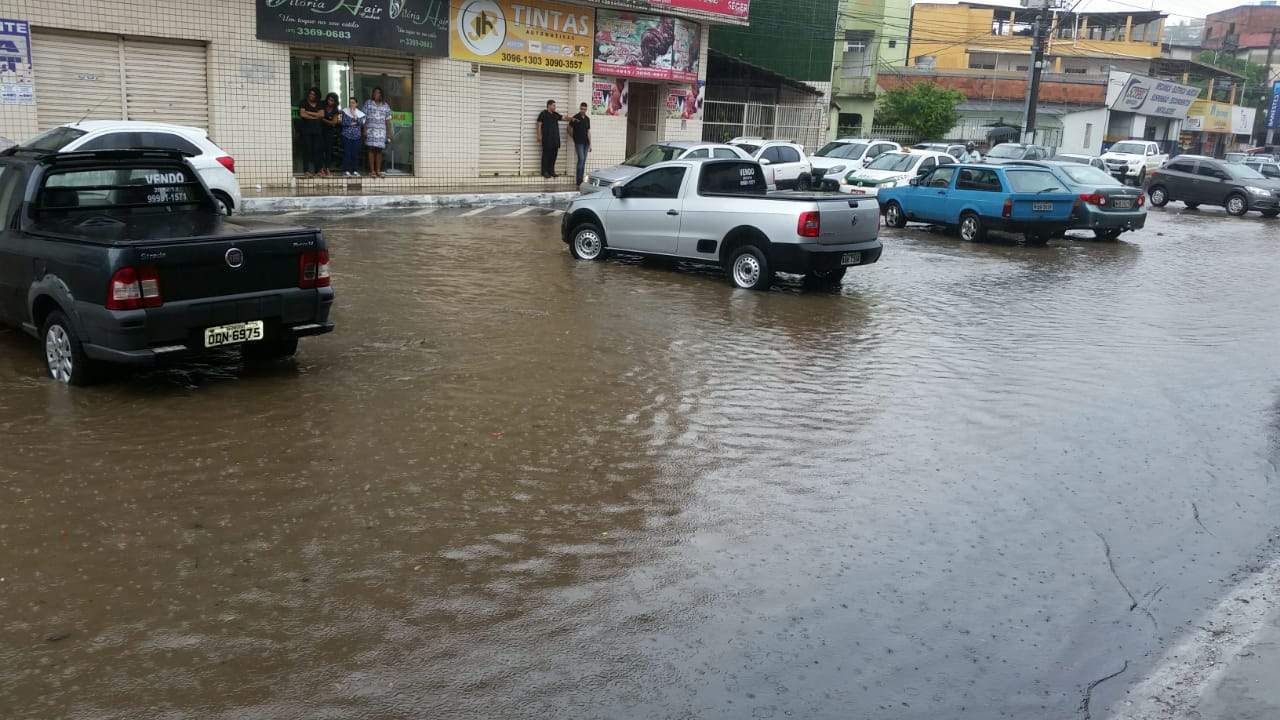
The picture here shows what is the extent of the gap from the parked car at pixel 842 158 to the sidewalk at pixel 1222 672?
836 inches

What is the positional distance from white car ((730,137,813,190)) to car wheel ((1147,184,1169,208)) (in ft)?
41.6

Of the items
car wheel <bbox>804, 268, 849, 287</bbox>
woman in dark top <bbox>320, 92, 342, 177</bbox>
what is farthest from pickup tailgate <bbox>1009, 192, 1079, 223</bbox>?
woman in dark top <bbox>320, 92, 342, 177</bbox>

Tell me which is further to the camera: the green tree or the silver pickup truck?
the green tree

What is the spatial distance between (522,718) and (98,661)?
164 centimetres

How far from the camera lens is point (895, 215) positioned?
22.2 m

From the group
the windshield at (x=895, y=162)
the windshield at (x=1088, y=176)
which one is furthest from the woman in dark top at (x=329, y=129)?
the windshield at (x=1088, y=176)

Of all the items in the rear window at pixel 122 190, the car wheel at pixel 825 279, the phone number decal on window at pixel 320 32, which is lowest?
the car wheel at pixel 825 279

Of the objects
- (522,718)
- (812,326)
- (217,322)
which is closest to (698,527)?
(522,718)

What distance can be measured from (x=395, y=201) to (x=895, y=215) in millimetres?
10101

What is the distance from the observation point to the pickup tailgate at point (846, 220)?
41.7 feet

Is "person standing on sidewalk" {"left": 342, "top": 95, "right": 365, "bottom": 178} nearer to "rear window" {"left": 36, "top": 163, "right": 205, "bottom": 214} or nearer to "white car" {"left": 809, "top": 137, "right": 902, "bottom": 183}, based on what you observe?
"white car" {"left": 809, "top": 137, "right": 902, "bottom": 183}

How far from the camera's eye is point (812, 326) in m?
11.1

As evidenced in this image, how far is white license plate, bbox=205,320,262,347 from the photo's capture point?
24.6ft

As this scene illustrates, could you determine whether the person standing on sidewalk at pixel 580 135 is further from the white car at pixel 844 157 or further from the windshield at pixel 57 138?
the windshield at pixel 57 138
